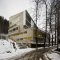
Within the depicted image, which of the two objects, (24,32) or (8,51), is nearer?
(8,51)

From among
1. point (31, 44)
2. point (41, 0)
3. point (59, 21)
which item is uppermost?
point (41, 0)

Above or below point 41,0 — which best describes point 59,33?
below

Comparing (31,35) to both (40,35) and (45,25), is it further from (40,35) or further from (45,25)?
(45,25)

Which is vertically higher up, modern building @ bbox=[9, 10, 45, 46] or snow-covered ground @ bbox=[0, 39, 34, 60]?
modern building @ bbox=[9, 10, 45, 46]

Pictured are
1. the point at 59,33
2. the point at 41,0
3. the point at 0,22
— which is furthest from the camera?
the point at 0,22

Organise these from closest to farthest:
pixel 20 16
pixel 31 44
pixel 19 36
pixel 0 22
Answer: pixel 31 44 → pixel 19 36 → pixel 20 16 → pixel 0 22

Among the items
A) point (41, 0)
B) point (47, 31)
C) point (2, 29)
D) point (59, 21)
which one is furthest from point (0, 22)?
point (41, 0)

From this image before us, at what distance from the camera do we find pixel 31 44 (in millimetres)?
65312

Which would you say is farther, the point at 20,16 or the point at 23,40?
the point at 20,16

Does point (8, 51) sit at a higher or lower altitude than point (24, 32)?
lower

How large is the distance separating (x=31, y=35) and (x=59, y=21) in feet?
124

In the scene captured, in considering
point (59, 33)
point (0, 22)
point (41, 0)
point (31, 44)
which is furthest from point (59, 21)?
point (0, 22)

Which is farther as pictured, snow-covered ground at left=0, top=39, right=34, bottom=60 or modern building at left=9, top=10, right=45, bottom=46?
modern building at left=9, top=10, right=45, bottom=46

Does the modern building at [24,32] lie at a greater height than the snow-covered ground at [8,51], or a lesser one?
greater
